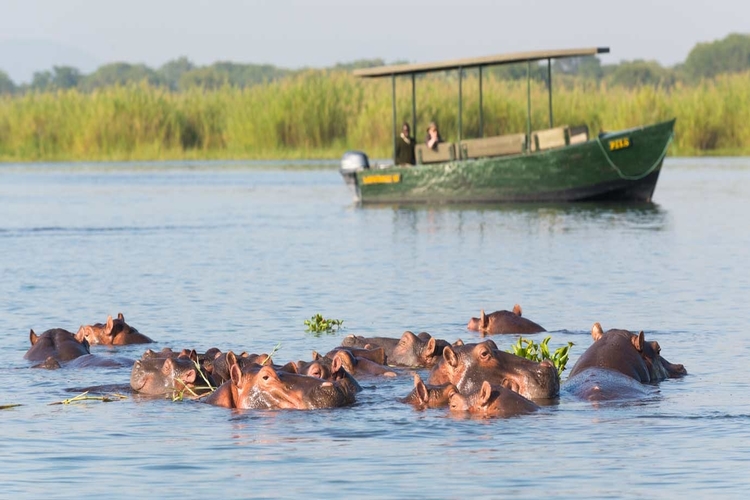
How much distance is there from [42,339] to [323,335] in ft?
7.73

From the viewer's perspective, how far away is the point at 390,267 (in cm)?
1833

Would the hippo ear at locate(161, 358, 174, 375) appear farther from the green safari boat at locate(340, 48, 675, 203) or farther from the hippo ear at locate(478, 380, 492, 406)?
the green safari boat at locate(340, 48, 675, 203)

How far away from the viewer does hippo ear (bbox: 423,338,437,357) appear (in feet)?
33.5

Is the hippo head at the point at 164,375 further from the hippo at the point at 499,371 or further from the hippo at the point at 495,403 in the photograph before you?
the hippo at the point at 495,403

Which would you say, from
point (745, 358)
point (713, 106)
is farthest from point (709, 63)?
point (745, 358)

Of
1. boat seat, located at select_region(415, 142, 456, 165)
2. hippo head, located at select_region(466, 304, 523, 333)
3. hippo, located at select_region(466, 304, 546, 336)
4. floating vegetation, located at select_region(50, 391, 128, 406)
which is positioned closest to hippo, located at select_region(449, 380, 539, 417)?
floating vegetation, located at select_region(50, 391, 128, 406)

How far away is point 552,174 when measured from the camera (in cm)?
2794

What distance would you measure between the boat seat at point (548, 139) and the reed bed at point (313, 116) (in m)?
13.2

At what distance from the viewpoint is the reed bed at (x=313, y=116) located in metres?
42.5

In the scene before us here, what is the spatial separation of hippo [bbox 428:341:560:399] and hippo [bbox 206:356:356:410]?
664 mm

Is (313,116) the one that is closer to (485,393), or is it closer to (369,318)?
(369,318)

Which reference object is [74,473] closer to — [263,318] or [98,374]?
[98,374]

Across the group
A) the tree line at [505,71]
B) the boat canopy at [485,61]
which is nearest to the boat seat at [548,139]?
the boat canopy at [485,61]

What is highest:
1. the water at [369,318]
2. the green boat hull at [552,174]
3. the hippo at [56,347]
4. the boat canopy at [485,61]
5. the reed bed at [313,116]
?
the boat canopy at [485,61]
